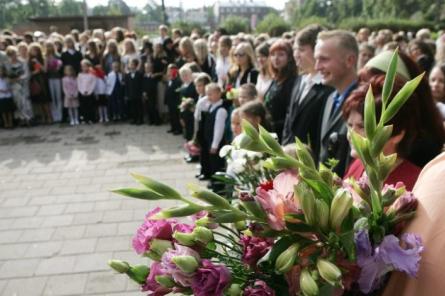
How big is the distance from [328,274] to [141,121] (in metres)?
10.6

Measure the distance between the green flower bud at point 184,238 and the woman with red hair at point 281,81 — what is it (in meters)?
4.05

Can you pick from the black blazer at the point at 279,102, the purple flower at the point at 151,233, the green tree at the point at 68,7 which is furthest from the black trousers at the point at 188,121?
the green tree at the point at 68,7

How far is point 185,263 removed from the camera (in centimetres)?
100

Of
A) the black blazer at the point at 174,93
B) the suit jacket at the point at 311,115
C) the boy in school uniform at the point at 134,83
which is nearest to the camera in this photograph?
the suit jacket at the point at 311,115

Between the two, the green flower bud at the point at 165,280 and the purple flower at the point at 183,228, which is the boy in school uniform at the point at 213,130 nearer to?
the purple flower at the point at 183,228

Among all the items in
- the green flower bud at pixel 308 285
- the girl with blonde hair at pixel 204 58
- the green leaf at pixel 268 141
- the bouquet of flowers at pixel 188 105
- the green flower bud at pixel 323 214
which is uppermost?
the green leaf at pixel 268 141

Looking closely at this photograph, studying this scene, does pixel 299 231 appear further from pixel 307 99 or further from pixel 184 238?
pixel 307 99

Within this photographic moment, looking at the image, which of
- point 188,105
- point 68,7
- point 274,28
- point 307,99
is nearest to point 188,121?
point 188,105

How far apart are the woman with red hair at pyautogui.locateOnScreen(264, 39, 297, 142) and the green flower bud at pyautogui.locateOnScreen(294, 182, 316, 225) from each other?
409 cm

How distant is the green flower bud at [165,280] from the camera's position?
1064 millimetres

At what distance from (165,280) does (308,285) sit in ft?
1.06

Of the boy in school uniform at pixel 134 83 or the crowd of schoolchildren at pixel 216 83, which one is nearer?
the crowd of schoolchildren at pixel 216 83

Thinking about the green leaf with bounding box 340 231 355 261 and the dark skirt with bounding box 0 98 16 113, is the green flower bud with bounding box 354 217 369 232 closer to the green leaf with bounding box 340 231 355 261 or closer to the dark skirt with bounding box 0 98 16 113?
the green leaf with bounding box 340 231 355 261

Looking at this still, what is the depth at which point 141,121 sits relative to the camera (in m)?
11.3
